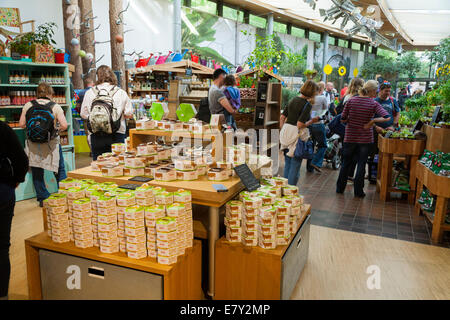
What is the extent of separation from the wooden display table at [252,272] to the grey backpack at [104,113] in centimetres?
212

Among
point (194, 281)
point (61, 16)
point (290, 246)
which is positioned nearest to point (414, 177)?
point (290, 246)

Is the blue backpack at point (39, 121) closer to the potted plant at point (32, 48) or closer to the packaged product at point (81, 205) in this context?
the potted plant at point (32, 48)

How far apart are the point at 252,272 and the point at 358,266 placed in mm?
1329

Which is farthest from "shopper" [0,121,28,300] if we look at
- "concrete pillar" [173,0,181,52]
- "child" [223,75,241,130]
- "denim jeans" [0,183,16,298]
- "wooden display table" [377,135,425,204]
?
"concrete pillar" [173,0,181,52]

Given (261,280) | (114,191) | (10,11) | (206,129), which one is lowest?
(261,280)

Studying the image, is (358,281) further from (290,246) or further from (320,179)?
(320,179)

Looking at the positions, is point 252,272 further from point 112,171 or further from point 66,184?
point 66,184

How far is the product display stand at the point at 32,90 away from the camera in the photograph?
4965mm

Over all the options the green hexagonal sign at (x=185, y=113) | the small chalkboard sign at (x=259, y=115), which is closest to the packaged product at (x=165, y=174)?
the green hexagonal sign at (x=185, y=113)

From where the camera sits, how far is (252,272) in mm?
2340

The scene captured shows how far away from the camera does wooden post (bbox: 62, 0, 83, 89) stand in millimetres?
7983

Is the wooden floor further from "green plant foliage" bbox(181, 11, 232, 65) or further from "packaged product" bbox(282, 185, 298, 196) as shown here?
"green plant foliage" bbox(181, 11, 232, 65)

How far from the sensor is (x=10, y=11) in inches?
232
